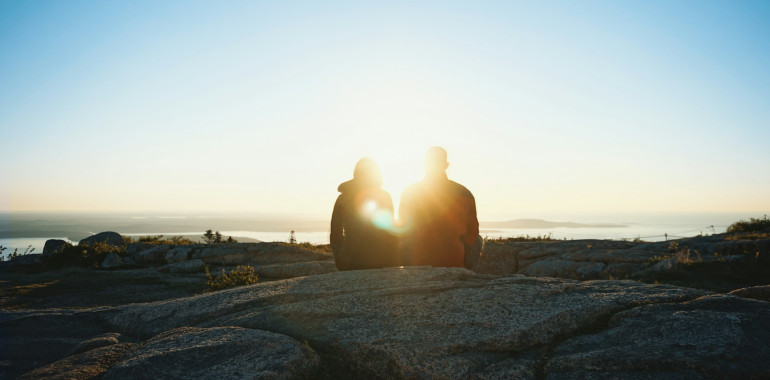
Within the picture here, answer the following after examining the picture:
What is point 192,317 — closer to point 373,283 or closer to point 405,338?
point 373,283

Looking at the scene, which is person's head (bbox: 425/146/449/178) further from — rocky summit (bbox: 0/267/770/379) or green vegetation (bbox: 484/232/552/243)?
green vegetation (bbox: 484/232/552/243)

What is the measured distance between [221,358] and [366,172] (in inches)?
198

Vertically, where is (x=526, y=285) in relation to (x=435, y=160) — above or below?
below

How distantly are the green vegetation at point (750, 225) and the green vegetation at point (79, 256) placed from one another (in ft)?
96.1

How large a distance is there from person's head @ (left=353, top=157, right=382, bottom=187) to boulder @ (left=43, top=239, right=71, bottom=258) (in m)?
15.2

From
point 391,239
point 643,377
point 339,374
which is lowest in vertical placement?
point 339,374

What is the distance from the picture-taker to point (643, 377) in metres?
2.56

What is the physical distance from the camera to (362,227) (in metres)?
7.69

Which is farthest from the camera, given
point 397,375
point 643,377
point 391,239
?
point 391,239

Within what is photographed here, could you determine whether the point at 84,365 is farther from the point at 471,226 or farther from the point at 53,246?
the point at 53,246

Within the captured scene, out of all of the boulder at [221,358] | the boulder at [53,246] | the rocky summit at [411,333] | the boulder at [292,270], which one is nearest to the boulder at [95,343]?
the rocky summit at [411,333]

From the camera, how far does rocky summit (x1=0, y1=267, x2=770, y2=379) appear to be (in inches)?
111

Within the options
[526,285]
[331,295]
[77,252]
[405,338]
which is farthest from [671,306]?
[77,252]

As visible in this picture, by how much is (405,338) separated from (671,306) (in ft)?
8.20
